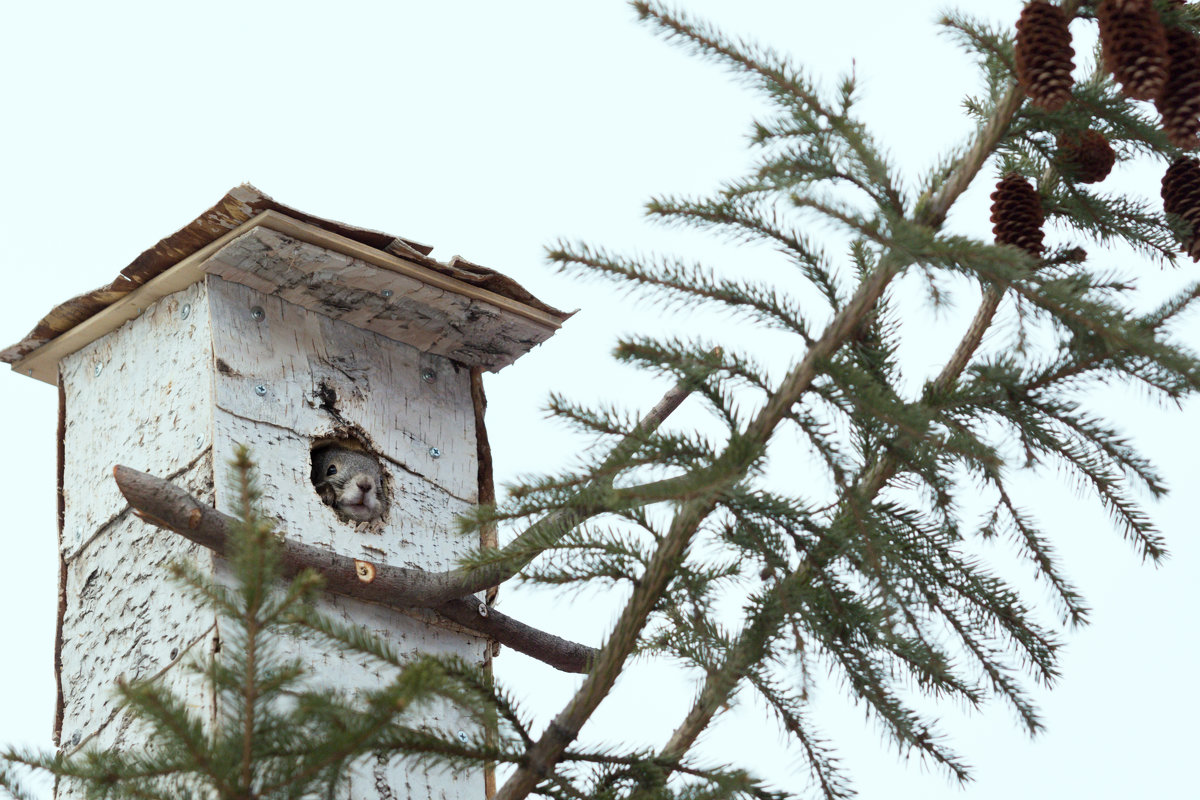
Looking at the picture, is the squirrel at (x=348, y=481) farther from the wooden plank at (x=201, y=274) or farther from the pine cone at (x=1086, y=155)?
the pine cone at (x=1086, y=155)

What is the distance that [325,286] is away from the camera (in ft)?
9.34

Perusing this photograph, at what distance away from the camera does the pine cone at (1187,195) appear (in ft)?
6.66

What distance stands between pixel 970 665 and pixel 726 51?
0.89 metres

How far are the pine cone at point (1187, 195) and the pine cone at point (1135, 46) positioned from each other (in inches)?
12.6

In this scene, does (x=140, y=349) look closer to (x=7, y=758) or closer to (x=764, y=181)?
(x=7, y=758)

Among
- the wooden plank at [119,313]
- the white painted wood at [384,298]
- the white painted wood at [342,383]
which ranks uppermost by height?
the wooden plank at [119,313]

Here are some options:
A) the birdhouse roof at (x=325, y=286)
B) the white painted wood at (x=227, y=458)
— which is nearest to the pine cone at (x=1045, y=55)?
the birdhouse roof at (x=325, y=286)

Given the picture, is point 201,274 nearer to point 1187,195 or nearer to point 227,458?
point 227,458

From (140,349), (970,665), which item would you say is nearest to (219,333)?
(140,349)

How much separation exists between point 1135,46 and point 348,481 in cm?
164

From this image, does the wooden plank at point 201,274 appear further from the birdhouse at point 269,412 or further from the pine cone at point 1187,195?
the pine cone at point 1187,195

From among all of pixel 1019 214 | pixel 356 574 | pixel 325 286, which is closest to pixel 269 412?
pixel 325 286

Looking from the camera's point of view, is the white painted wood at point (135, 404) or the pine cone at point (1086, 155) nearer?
the pine cone at point (1086, 155)

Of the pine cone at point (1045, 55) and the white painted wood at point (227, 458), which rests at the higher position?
the white painted wood at point (227, 458)
